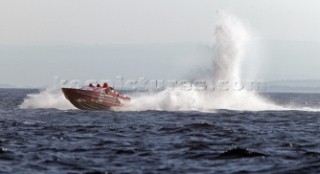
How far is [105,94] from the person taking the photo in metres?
49.4

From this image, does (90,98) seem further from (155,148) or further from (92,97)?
(155,148)

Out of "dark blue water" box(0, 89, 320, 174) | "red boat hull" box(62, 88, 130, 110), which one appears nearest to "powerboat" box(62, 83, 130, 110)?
"red boat hull" box(62, 88, 130, 110)

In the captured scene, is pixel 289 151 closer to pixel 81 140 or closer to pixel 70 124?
pixel 81 140

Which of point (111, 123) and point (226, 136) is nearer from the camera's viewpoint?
point (226, 136)

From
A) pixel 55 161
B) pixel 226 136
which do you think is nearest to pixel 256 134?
pixel 226 136

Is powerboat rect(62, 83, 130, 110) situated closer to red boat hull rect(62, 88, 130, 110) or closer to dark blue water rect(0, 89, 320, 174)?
red boat hull rect(62, 88, 130, 110)

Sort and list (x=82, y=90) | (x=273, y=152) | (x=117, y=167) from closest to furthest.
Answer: (x=117, y=167)
(x=273, y=152)
(x=82, y=90)

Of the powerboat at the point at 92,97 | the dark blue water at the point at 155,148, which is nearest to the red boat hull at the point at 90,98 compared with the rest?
the powerboat at the point at 92,97

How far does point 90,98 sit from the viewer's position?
160 ft

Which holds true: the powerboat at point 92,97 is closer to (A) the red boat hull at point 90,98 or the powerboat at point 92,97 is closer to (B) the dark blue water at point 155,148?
(A) the red boat hull at point 90,98

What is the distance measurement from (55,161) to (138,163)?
3109mm

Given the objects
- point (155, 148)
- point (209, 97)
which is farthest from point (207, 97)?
point (155, 148)

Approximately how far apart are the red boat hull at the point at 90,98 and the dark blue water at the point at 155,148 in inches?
540

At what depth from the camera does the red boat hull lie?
4825 cm
